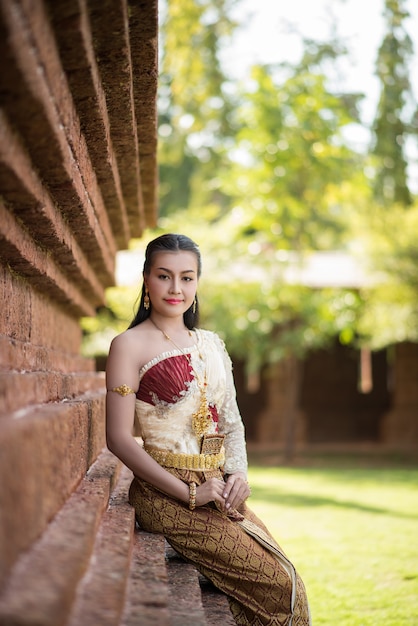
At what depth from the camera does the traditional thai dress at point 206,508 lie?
2.48 metres

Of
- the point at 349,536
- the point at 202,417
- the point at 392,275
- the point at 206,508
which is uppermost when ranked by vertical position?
the point at 392,275

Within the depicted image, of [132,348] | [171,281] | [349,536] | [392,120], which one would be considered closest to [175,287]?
[171,281]

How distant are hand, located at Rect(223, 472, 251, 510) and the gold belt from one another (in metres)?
0.08

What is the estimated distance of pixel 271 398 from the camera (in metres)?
14.7

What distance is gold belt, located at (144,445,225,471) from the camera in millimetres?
2604

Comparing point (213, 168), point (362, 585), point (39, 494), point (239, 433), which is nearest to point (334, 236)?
point (213, 168)

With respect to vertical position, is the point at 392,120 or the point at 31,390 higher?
the point at 392,120

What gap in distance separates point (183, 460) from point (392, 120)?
13353 millimetres

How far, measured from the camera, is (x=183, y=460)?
8.55ft

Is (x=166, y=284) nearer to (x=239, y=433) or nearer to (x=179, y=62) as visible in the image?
(x=239, y=433)

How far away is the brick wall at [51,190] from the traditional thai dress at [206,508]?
0.22 metres

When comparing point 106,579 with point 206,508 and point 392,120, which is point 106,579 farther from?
point 392,120

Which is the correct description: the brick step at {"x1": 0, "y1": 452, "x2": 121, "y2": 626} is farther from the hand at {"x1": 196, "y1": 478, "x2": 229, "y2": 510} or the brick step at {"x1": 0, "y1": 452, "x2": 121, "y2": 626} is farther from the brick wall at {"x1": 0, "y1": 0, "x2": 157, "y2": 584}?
the hand at {"x1": 196, "y1": 478, "x2": 229, "y2": 510}

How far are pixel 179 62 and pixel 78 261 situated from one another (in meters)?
12.5
